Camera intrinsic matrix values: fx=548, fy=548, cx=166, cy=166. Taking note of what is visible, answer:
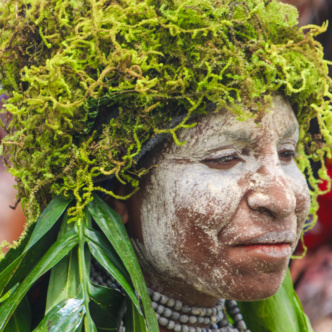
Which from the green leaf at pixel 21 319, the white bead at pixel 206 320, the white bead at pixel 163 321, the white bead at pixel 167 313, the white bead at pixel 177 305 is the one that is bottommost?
the white bead at pixel 206 320

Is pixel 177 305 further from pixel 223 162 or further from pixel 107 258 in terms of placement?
pixel 223 162

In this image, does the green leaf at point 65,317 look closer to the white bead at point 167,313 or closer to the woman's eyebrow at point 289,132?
the white bead at point 167,313

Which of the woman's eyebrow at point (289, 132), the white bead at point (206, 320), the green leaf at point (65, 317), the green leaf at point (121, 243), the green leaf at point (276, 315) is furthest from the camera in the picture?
the green leaf at point (276, 315)

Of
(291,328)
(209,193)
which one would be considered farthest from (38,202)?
(291,328)

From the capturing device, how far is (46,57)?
1.41 m

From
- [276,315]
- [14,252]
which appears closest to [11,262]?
[14,252]

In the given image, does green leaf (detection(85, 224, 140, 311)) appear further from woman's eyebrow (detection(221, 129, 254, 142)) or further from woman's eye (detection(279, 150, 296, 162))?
woman's eye (detection(279, 150, 296, 162))

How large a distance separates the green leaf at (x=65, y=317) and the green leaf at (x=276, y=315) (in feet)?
2.53

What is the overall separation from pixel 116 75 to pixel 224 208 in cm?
43

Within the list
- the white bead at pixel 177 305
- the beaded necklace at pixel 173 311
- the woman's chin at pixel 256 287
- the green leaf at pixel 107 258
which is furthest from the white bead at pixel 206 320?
the green leaf at pixel 107 258

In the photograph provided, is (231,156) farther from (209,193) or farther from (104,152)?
(104,152)

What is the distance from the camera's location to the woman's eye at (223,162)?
1.43 m

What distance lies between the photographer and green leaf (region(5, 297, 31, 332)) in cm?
137

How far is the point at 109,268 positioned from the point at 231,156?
1.40 ft
